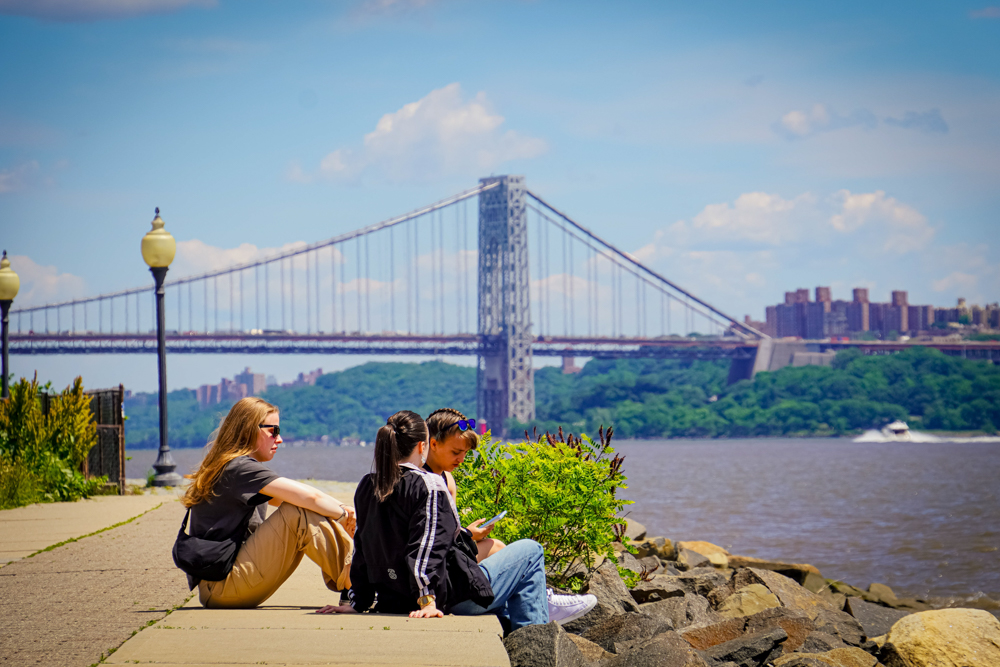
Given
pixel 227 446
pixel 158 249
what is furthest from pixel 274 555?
pixel 158 249

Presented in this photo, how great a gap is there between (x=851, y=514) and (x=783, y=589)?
14237mm

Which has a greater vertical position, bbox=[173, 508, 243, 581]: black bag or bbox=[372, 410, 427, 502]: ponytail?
bbox=[372, 410, 427, 502]: ponytail

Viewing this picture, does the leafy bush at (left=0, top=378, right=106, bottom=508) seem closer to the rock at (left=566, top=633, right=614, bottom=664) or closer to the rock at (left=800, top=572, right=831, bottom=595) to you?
the rock at (left=566, top=633, right=614, bottom=664)

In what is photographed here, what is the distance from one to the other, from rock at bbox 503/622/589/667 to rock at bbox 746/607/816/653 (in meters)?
2.08

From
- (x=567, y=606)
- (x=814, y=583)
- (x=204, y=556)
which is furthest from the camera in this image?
(x=814, y=583)

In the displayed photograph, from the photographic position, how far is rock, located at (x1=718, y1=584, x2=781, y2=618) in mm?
7371

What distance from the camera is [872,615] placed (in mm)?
9211

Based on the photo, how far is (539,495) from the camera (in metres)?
5.98

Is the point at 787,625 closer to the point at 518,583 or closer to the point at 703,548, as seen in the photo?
the point at 518,583

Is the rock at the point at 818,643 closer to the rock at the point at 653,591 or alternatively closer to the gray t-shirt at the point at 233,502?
the rock at the point at 653,591

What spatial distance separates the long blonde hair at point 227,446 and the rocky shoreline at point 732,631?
4.55ft

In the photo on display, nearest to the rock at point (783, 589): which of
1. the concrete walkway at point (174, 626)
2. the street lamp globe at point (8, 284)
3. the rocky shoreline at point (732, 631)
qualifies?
the rocky shoreline at point (732, 631)

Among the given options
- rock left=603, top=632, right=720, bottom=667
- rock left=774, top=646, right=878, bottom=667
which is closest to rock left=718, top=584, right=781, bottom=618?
rock left=774, top=646, right=878, bottom=667

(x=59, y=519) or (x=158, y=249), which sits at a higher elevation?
(x=158, y=249)
